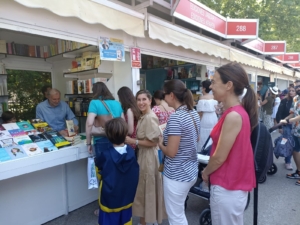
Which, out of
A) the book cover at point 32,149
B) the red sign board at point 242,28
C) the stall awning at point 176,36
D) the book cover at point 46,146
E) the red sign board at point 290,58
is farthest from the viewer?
the red sign board at point 290,58

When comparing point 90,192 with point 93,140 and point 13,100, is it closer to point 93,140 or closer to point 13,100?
point 93,140

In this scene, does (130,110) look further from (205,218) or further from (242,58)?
(242,58)

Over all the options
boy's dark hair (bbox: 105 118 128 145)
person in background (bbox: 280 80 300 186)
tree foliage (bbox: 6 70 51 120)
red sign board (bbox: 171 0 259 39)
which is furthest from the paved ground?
red sign board (bbox: 171 0 259 39)

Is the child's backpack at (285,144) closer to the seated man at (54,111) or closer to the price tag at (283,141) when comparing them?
the price tag at (283,141)

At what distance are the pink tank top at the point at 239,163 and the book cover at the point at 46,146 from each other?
1.89m

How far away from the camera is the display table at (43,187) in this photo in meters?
2.25

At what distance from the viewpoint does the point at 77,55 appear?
4328 mm

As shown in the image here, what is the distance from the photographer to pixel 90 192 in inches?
A: 123

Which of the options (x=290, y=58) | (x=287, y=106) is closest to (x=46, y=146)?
(x=287, y=106)

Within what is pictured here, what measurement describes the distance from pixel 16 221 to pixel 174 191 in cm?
188

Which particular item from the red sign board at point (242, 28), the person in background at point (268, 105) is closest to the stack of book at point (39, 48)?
the red sign board at point (242, 28)

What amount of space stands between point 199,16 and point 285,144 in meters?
3.14

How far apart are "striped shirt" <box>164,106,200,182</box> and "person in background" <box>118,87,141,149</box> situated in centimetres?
86

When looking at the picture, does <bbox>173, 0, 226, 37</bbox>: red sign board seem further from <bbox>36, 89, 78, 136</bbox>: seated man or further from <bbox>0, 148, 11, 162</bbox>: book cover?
<bbox>0, 148, 11, 162</bbox>: book cover
